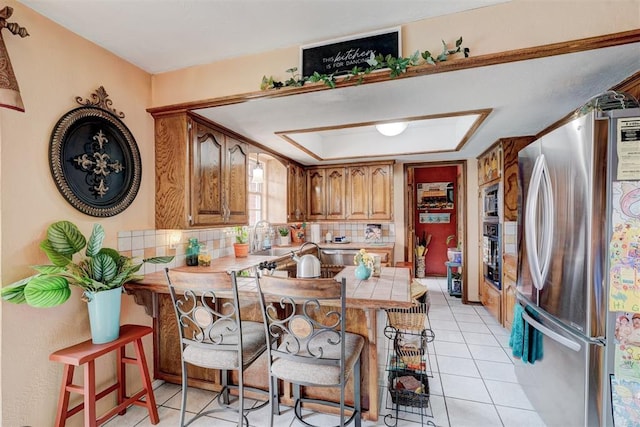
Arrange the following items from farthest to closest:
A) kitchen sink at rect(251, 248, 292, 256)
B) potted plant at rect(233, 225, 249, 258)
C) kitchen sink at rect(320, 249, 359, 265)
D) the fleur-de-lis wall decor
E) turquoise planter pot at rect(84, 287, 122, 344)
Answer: kitchen sink at rect(320, 249, 359, 265), kitchen sink at rect(251, 248, 292, 256), potted plant at rect(233, 225, 249, 258), turquoise planter pot at rect(84, 287, 122, 344), the fleur-de-lis wall decor

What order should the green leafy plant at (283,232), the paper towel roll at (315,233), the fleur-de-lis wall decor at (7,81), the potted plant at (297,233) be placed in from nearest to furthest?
the fleur-de-lis wall decor at (7,81) < the green leafy plant at (283,232) < the potted plant at (297,233) < the paper towel roll at (315,233)

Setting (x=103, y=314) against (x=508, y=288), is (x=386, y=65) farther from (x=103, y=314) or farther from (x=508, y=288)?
(x=508, y=288)

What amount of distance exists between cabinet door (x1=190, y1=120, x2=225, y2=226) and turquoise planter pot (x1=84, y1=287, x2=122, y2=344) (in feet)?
2.55

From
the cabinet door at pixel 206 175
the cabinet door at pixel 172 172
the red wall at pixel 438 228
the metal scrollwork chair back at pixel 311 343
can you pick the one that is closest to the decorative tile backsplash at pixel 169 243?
the cabinet door at pixel 172 172

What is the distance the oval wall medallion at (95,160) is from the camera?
5.67ft

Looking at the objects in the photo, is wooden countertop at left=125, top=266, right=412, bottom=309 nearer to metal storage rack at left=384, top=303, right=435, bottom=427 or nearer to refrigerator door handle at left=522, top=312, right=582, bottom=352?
metal storage rack at left=384, top=303, right=435, bottom=427

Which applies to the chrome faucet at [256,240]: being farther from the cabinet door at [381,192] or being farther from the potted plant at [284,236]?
the cabinet door at [381,192]

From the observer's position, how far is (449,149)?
380cm

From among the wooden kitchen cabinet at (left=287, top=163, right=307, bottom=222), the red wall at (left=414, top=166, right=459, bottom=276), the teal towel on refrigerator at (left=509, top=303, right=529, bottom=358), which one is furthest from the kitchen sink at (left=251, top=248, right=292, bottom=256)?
the red wall at (left=414, top=166, right=459, bottom=276)

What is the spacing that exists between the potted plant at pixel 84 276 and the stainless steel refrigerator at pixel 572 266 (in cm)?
253

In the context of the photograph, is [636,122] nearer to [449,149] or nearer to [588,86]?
[588,86]

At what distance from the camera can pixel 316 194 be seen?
487cm

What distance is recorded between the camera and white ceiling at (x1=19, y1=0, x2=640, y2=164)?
156 cm

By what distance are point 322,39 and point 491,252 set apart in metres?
3.40
